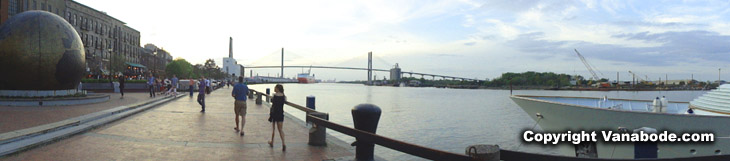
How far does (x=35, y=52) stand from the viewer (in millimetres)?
16891

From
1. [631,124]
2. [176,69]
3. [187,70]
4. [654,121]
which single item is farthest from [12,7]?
[187,70]

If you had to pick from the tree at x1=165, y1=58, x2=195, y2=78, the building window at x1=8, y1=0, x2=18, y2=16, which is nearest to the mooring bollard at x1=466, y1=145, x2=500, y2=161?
the building window at x1=8, y1=0, x2=18, y2=16

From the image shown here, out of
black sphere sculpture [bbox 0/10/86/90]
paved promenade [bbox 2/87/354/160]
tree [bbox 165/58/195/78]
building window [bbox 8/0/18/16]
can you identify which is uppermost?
building window [bbox 8/0/18/16]

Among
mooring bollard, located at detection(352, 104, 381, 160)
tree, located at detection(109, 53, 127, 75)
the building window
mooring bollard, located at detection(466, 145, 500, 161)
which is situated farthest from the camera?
tree, located at detection(109, 53, 127, 75)

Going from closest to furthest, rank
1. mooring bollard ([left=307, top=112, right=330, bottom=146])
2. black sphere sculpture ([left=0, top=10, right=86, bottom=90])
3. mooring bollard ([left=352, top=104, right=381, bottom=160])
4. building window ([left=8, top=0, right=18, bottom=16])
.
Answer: mooring bollard ([left=352, top=104, right=381, bottom=160]) < mooring bollard ([left=307, top=112, right=330, bottom=146]) < black sphere sculpture ([left=0, top=10, right=86, bottom=90]) < building window ([left=8, top=0, right=18, bottom=16])

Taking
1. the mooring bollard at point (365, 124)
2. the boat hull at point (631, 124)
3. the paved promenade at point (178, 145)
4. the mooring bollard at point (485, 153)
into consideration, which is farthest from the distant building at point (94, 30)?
the mooring bollard at point (485, 153)

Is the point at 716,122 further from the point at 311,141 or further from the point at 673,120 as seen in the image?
the point at 311,141

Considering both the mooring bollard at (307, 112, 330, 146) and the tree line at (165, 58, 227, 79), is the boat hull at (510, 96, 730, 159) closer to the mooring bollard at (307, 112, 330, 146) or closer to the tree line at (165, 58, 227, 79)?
the mooring bollard at (307, 112, 330, 146)

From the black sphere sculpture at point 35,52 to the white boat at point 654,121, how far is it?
20141 mm

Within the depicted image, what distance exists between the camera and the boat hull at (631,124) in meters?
11.3

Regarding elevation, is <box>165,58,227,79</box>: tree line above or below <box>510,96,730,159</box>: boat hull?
above

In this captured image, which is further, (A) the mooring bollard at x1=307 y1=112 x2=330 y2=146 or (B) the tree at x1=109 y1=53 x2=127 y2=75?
(B) the tree at x1=109 y1=53 x2=127 y2=75

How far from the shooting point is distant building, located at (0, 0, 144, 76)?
50219 millimetres

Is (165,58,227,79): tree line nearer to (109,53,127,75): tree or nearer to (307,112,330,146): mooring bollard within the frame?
(109,53,127,75): tree
